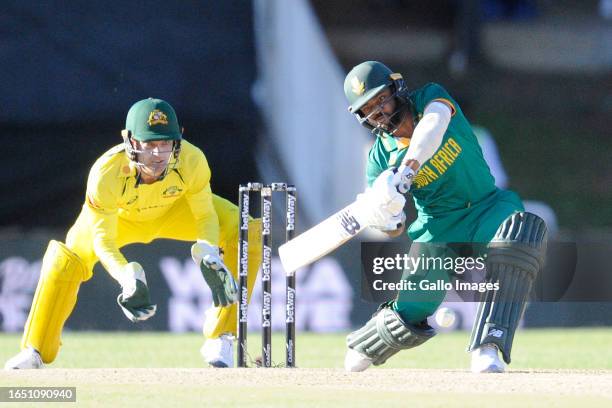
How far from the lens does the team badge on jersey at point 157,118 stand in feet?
23.1

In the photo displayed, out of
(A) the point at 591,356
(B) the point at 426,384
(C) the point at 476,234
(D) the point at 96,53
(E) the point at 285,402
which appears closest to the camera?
(E) the point at 285,402

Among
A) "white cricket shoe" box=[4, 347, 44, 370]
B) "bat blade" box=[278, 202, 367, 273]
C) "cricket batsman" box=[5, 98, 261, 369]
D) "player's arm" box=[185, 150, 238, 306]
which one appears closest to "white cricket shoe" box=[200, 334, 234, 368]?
"cricket batsman" box=[5, 98, 261, 369]

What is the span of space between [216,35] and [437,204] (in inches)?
175

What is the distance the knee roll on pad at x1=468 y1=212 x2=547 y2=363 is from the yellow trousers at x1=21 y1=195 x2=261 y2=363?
151 centimetres

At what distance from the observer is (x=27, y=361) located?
7.23 meters

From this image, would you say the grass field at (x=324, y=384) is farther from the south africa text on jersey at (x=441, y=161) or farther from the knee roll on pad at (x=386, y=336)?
the south africa text on jersey at (x=441, y=161)

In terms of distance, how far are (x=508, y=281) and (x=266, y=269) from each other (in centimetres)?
136

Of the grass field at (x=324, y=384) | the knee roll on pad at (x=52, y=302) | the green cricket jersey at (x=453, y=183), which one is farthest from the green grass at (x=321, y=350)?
the green cricket jersey at (x=453, y=183)

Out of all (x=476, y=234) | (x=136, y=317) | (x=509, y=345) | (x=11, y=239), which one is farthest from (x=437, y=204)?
(x=11, y=239)

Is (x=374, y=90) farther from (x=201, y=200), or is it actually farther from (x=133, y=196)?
(x=133, y=196)

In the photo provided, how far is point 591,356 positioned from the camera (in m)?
8.92

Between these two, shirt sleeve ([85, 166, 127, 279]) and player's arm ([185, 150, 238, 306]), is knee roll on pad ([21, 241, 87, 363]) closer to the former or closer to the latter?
shirt sleeve ([85, 166, 127, 279])

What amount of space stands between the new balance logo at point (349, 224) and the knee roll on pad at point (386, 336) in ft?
2.27

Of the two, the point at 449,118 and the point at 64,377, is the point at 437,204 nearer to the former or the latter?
the point at 449,118
